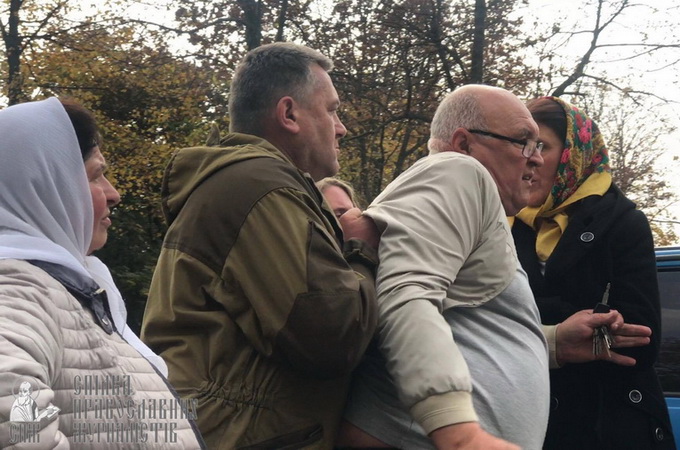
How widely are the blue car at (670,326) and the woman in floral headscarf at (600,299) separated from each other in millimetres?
1309

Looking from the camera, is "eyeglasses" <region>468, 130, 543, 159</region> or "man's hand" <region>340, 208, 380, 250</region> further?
"eyeglasses" <region>468, 130, 543, 159</region>

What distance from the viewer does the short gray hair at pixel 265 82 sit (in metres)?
2.59

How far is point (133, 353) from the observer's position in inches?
75.8

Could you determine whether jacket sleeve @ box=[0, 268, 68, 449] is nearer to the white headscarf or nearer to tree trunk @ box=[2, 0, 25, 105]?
the white headscarf

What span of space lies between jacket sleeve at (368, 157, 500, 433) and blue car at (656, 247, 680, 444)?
2.34 metres

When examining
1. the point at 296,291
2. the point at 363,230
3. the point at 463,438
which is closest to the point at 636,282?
the point at 363,230

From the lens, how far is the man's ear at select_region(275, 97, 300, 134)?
258cm

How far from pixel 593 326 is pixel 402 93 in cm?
1116

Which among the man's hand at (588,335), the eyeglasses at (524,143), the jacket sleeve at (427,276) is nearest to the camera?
the jacket sleeve at (427,276)

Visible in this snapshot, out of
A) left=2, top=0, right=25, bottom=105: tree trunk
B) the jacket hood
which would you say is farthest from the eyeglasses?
left=2, top=0, right=25, bottom=105: tree trunk

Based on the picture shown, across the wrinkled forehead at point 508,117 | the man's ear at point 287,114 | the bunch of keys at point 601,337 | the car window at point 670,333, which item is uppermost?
the man's ear at point 287,114

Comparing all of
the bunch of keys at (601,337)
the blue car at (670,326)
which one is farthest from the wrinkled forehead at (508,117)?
the blue car at (670,326)

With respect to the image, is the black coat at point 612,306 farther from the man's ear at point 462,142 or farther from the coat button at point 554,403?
the man's ear at point 462,142

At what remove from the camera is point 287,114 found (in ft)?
8.49
